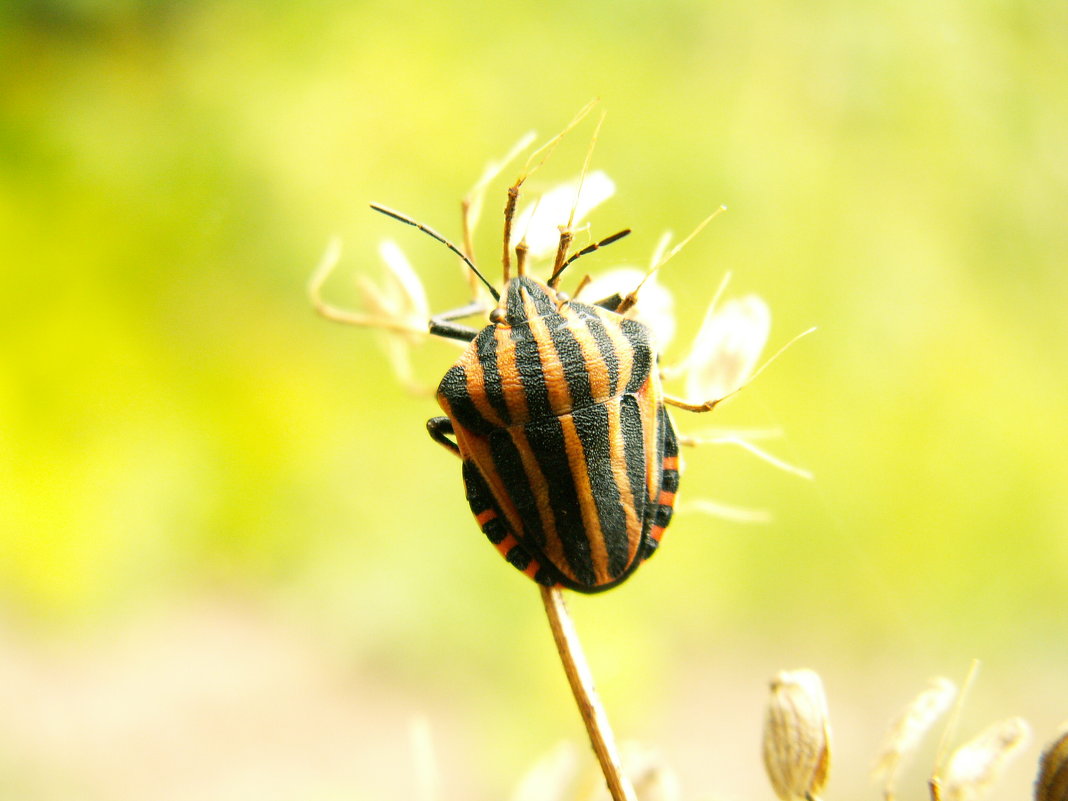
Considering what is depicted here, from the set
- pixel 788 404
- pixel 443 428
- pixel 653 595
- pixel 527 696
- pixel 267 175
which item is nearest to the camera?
pixel 443 428

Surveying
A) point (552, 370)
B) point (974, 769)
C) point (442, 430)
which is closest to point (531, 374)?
point (552, 370)

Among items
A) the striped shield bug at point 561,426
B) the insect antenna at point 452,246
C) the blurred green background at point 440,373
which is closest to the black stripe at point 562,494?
the striped shield bug at point 561,426

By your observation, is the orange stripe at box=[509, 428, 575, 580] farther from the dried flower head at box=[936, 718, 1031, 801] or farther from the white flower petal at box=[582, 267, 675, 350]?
the dried flower head at box=[936, 718, 1031, 801]

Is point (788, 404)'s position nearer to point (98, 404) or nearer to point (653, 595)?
point (653, 595)

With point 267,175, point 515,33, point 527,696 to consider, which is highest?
point 515,33

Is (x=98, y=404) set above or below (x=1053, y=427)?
below

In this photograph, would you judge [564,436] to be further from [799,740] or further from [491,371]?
[799,740]

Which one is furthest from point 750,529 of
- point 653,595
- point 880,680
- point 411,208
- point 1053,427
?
point 411,208

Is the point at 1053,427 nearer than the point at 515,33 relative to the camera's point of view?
Yes

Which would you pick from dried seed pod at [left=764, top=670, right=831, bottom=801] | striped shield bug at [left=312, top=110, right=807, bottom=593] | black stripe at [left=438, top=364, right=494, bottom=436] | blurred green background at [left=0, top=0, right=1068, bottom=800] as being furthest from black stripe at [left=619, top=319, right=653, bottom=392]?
blurred green background at [left=0, top=0, right=1068, bottom=800]
